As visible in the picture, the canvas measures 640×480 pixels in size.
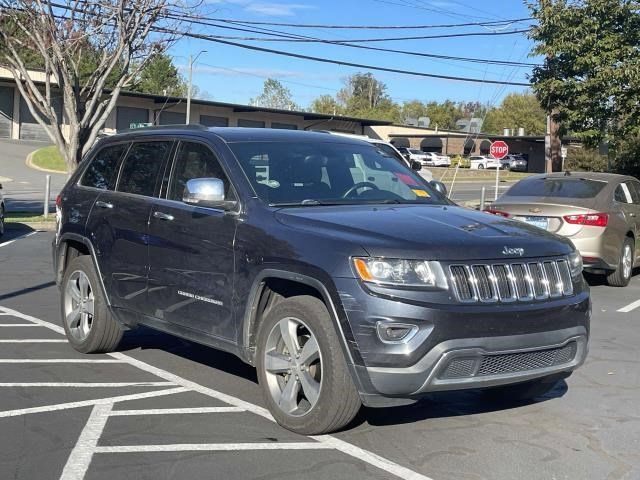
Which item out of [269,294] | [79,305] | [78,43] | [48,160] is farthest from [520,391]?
[48,160]

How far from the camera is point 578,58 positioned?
19.8m

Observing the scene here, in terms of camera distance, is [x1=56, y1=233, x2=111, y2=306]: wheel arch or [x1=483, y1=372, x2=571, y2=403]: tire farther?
[x1=56, y1=233, x2=111, y2=306]: wheel arch

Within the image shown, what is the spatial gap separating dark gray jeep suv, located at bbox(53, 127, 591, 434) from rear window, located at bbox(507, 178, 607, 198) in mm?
6080

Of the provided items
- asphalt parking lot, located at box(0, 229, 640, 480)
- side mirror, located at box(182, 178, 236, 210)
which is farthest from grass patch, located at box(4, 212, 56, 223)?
side mirror, located at box(182, 178, 236, 210)

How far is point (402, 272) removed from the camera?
4.41 metres

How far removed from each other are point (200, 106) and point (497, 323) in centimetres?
5769

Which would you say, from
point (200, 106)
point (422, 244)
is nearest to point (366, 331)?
point (422, 244)

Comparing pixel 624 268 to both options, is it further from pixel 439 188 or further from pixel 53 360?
pixel 53 360

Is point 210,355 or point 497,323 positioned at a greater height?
point 497,323

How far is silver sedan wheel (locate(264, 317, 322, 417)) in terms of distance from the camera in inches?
188

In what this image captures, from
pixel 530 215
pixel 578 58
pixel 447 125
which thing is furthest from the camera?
pixel 447 125

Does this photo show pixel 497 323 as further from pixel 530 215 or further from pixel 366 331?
pixel 530 215

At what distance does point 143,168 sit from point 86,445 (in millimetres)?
2512

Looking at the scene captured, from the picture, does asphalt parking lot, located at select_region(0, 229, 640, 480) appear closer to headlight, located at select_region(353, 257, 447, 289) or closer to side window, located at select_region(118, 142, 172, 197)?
headlight, located at select_region(353, 257, 447, 289)
